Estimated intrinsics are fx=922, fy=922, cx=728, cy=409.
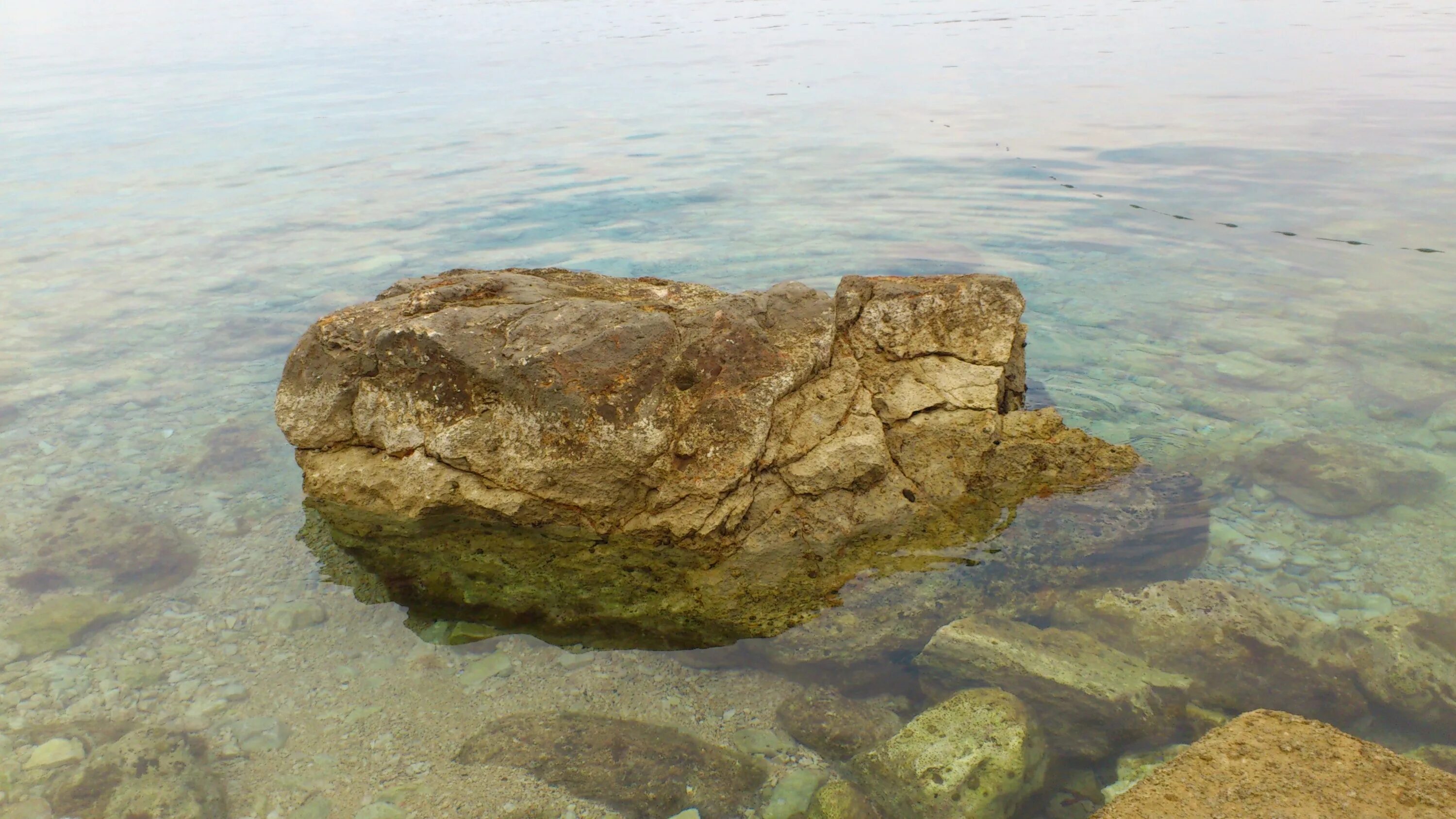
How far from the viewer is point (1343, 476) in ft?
21.0

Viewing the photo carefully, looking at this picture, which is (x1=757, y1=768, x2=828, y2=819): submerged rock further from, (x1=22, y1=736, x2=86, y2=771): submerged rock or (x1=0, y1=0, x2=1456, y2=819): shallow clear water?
(x1=22, y1=736, x2=86, y2=771): submerged rock

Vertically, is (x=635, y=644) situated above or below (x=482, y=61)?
below

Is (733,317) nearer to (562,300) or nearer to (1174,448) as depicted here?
Answer: (562,300)

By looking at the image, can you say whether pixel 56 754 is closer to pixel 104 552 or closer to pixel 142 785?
pixel 142 785

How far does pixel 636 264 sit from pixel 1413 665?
856 centimetres

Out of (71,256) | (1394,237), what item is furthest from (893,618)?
(71,256)

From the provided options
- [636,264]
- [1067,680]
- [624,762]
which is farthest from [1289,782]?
[636,264]

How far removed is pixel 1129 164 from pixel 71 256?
1586cm

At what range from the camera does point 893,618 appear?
4914 millimetres

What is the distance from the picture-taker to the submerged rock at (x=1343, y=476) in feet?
20.2

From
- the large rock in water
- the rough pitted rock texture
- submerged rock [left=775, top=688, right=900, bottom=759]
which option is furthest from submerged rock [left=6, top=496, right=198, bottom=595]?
the rough pitted rock texture

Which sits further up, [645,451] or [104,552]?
[645,451]

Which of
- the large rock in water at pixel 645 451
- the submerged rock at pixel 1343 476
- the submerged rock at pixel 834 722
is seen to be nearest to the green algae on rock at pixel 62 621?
the large rock in water at pixel 645 451

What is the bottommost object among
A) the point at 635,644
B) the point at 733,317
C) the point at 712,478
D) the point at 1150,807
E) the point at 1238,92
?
the point at 635,644
